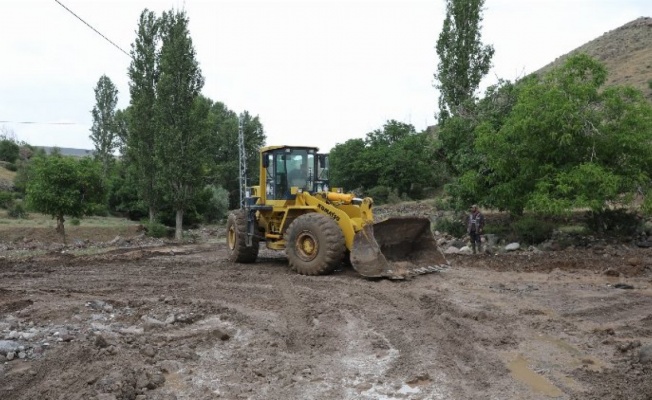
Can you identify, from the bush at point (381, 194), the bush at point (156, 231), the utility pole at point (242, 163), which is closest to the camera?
the utility pole at point (242, 163)

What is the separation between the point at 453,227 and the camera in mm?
20547

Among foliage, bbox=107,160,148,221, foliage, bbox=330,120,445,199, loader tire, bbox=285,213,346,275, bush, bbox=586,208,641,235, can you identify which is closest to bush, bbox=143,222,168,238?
foliage, bbox=107,160,148,221

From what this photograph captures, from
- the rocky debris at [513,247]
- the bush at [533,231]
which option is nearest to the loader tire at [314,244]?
the rocky debris at [513,247]

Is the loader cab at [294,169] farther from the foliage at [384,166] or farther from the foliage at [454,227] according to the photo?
the foliage at [384,166]

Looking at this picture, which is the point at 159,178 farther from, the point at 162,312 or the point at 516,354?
the point at 516,354

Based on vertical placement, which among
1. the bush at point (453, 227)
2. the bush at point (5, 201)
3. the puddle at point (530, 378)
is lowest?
the puddle at point (530, 378)

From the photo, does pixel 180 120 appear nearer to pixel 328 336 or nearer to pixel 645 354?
pixel 328 336

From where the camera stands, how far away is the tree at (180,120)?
89.2ft

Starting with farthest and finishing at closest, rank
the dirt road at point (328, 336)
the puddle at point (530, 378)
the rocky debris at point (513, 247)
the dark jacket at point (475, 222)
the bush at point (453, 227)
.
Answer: the bush at point (453, 227)
the rocky debris at point (513, 247)
the dark jacket at point (475, 222)
the dirt road at point (328, 336)
the puddle at point (530, 378)

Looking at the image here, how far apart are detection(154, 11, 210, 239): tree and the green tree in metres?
15.3

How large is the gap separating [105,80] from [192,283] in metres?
56.2

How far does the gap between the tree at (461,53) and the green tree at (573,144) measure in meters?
10.6

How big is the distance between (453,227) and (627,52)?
165 ft

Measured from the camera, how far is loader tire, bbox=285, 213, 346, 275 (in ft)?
37.2
